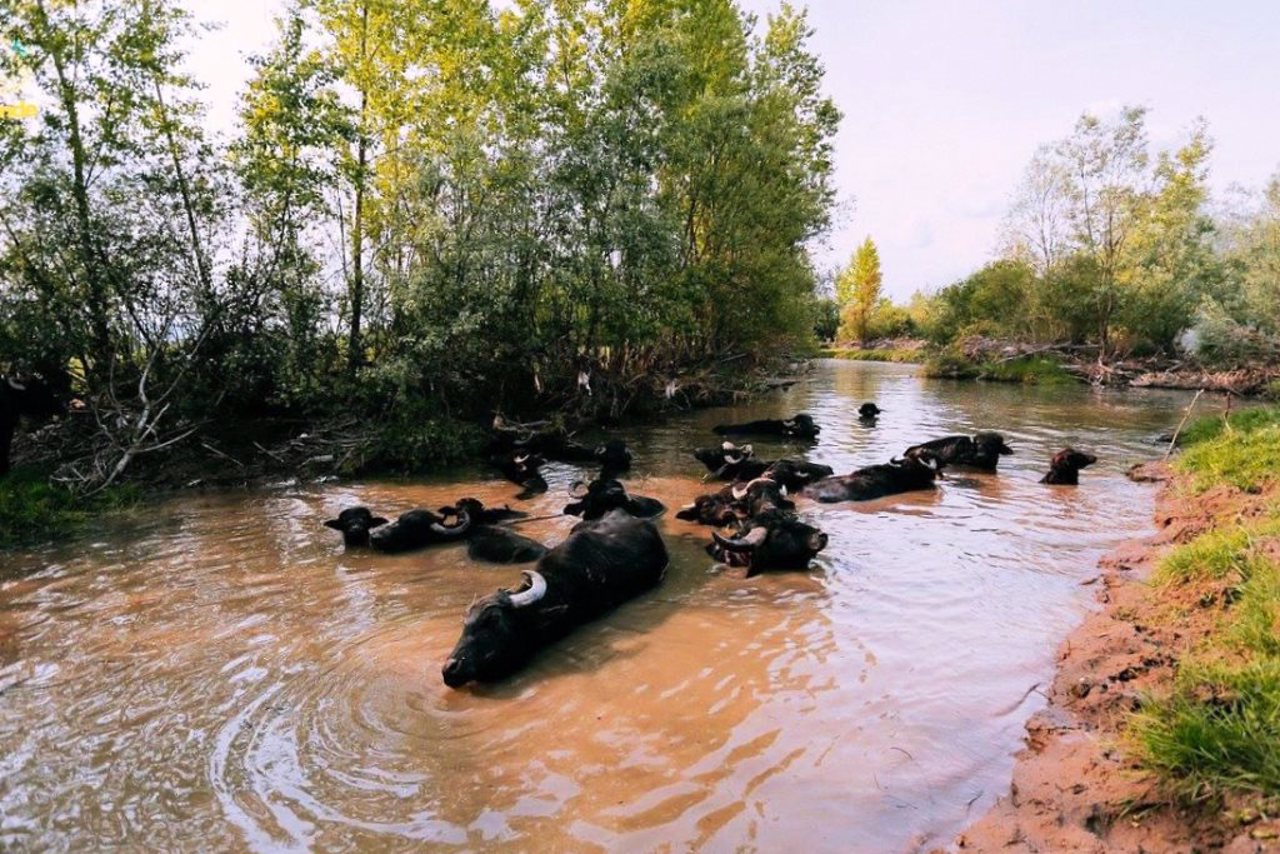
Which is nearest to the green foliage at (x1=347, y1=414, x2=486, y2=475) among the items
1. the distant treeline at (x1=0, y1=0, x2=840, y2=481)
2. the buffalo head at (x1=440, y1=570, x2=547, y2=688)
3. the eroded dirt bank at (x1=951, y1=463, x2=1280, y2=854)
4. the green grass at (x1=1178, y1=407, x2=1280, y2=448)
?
the distant treeline at (x1=0, y1=0, x2=840, y2=481)

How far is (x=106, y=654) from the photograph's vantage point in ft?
18.4

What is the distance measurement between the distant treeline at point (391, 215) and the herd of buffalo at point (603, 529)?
3.69 m

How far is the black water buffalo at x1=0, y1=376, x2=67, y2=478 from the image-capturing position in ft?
34.1

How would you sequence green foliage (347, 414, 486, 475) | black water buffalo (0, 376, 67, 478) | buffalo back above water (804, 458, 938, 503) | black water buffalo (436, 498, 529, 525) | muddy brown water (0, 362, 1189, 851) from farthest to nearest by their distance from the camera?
1. green foliage (347, 414, 486, 475)
2. buffalo back above water (804, 458, 938, 503)
3. black water buffalo (0, 376, 67, 478)
4. black water buffalo (436, 498, 529, 525)
5. muddy brown water (0, 362, 1189, 851)

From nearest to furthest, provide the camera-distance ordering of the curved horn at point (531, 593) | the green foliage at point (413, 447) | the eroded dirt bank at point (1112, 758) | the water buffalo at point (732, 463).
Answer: the eroded dirt bank at point (1112, 758)
the curved horn at point (531, 593)
the water buffalo at point (732, 463)
the green foliage at point (413, 447)

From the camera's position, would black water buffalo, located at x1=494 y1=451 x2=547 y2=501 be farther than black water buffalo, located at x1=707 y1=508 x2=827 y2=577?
Yes

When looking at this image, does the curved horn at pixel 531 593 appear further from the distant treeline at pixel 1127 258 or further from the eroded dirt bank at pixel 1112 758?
the distant treeline at pixel 1127 258

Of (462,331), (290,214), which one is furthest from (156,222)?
(462,331)

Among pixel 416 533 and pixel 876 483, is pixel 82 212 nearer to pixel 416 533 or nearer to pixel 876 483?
pixel 416 533

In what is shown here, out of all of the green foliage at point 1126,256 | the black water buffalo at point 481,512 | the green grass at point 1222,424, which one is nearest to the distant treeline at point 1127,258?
the green foliage at point 1126,256

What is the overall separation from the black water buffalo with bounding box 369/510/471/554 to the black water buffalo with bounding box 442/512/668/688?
1.69 metres

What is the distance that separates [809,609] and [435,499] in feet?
22.0

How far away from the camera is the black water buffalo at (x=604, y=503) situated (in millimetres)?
9352

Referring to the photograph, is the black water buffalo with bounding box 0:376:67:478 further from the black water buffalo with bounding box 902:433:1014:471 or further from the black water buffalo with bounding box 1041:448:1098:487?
the black water buffalo with bounding box 1041:448:1098:487
